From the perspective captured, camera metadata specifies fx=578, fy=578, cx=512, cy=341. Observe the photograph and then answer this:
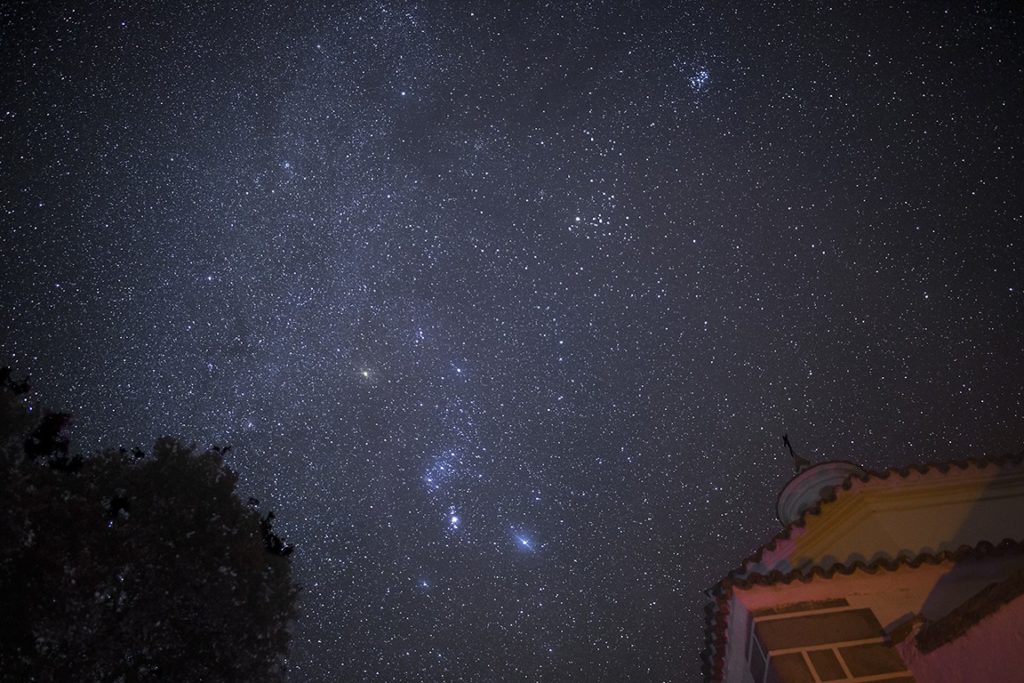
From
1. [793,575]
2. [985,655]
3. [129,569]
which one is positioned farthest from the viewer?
[129,569]

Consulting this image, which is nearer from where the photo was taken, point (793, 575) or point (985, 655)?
point (985, 655)

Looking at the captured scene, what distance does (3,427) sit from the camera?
8750 mm

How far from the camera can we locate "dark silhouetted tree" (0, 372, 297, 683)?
8086 mm

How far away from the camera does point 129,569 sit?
355 inches

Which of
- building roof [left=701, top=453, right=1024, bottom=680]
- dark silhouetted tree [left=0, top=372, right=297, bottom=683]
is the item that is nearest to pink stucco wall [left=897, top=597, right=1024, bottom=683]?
building roof [left=701, top=453, right=1024, bottom=680]

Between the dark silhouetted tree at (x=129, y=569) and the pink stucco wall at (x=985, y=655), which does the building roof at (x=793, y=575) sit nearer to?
the pink stucco wall at (x=985, y=655)

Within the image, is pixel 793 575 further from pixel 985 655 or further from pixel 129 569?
pixel 129 569

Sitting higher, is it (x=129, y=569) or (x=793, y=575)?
(x=129, y=569)

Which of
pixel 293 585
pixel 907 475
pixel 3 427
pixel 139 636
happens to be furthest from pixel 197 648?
pixel 907 475

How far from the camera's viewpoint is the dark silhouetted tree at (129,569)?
26.5 ft

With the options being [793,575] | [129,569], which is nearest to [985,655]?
[793,575]

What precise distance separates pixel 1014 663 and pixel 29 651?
1150 centimetres

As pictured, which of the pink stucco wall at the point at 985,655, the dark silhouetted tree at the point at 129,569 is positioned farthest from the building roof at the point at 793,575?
the dark silhouetted tree at the point at 129,569

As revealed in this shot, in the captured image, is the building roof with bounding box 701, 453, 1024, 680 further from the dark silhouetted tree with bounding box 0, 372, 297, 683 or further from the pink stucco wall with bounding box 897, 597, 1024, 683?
the dark silhouetted tree with bounding box 0, 372, 297, 683
